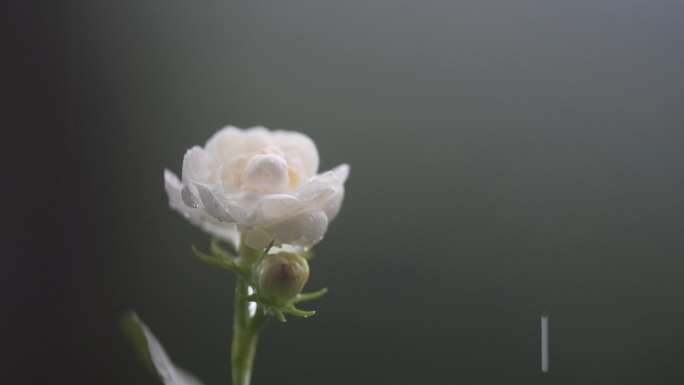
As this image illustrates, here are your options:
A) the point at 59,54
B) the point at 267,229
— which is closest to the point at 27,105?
the point at 59,54

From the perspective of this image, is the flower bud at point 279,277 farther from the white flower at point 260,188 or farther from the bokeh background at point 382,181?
the bokeh background at point 382,181

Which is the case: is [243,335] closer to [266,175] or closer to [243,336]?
[243,336]

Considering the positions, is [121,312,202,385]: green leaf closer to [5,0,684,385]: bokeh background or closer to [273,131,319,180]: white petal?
[273,131,319,180]: white petal

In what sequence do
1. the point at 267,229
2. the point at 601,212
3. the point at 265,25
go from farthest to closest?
the point at 265,25 → the point at 601,212 → the point at 267,229

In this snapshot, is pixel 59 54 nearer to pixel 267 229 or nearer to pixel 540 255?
pixel 267 229

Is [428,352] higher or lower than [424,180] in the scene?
lower

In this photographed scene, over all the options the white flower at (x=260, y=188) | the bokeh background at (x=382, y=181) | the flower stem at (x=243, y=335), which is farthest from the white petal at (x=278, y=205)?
the bokeh background at (x=382, y=181)

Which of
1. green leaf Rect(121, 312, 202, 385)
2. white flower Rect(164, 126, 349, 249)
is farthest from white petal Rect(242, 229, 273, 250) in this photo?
green leaf Rect(121, 312, 202, 385)

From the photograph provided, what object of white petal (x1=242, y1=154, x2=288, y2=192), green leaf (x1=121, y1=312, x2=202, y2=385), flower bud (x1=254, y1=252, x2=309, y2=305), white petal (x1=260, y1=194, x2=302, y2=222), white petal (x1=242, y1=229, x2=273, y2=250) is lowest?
green leaf (x1=121, y1=312, x2=202, y2=385)
